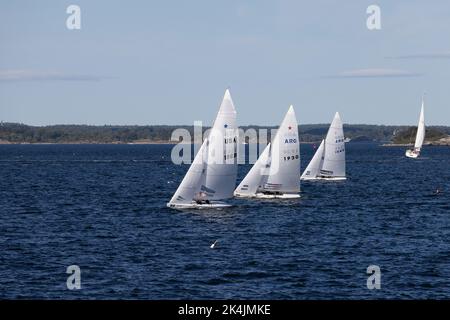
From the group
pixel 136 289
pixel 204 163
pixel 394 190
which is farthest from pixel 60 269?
pixel 394 190

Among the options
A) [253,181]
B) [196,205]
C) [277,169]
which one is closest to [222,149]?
[196,205]

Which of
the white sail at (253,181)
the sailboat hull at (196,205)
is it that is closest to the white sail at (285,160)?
the white sail at (253,181)

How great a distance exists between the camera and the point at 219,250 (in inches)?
2012

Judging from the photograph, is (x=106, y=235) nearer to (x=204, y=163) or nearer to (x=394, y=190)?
(x=204, y=163)

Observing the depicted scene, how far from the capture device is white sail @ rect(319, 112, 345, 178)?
11612 cm

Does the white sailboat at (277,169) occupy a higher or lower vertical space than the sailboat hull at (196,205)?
higher

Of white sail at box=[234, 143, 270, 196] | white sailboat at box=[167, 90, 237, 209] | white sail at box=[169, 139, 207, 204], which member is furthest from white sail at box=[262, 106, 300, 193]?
white sail at box=[169, 139, 207, 204]

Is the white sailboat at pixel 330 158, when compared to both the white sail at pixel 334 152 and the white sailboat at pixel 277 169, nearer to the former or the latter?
the white sail at pixel 334 152

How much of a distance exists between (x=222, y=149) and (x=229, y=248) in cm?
1875

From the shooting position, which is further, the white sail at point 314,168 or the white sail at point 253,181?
the white sail at point 314,168

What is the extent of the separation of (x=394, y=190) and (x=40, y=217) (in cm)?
5158

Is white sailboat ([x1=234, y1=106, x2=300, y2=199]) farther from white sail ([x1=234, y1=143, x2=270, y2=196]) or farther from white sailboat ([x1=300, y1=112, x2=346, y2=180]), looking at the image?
white sailboat ([x1=300, y1=112, x2=346, y2=180])

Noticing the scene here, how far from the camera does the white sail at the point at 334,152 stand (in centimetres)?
11612

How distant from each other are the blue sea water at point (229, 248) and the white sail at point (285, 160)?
80.6 inches
